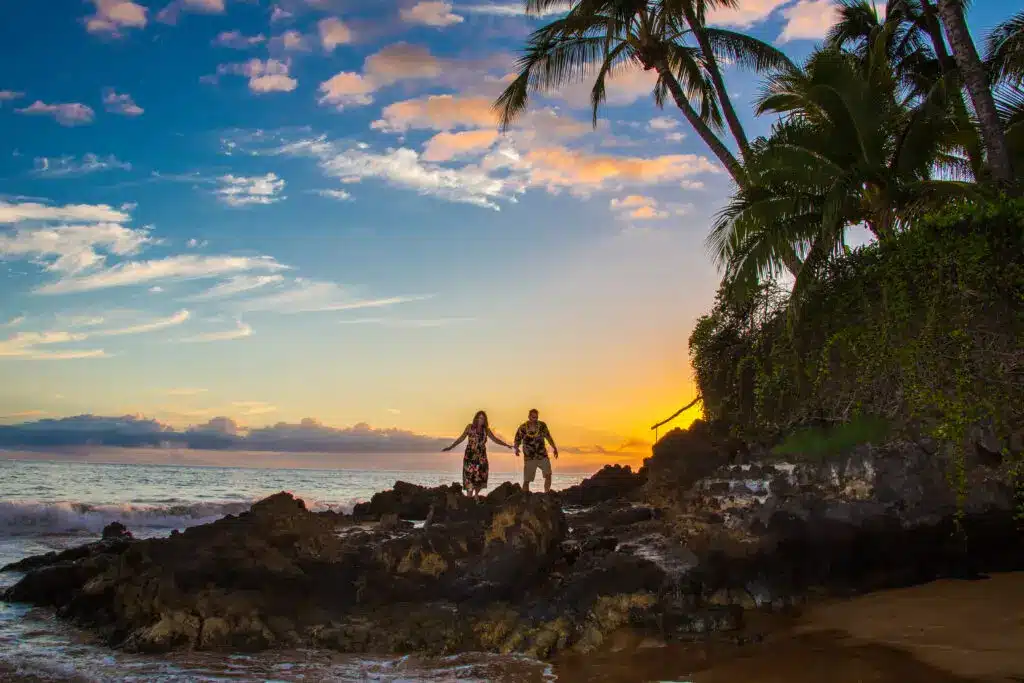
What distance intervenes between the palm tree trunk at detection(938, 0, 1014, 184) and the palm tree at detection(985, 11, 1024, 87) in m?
3.47

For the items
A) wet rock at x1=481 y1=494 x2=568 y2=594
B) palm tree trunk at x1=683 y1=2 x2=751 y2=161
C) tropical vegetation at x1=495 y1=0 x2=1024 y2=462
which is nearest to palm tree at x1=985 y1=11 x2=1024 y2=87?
tropical vegetation at x1=495 y1=0 x2=1024 y2=462

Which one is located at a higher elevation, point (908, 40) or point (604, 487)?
point (908, 40)

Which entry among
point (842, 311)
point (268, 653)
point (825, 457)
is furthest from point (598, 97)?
point (268, 653)

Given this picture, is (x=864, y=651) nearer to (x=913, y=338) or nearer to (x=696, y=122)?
(x=913, y=338)

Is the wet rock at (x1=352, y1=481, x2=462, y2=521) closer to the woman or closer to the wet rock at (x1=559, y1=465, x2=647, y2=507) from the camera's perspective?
the woman

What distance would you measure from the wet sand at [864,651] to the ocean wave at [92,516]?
53.9 ft

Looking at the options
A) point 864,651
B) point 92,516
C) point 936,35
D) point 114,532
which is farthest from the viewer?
point 92,516

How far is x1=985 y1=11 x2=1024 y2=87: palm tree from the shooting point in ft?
54.3

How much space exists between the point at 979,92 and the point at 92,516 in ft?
79.6

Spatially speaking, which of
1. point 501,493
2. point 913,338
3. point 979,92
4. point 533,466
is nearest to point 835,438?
point 913,338

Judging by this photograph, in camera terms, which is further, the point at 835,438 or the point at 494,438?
the point at 494,438

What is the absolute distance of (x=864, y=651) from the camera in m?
7.13

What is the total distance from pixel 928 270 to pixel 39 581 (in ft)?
41.8

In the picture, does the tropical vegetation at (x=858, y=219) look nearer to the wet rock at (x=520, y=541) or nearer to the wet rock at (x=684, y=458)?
the wet rock at (x=684, y=458)
